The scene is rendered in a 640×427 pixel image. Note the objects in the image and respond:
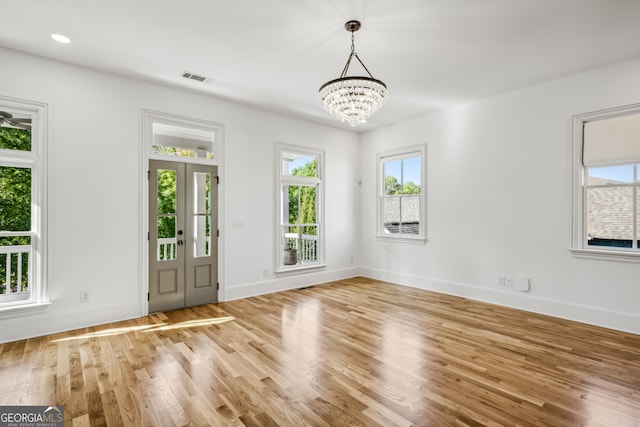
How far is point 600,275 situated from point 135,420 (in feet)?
15.7

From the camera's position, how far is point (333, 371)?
2.70m

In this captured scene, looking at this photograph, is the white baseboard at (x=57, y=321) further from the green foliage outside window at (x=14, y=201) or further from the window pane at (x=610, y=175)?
the window pane at (x=610, y=175)

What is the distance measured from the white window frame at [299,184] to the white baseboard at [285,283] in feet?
0.41

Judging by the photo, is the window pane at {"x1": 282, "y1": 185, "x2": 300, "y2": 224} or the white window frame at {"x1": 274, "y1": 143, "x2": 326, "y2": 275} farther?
the window pane at {"x1": 282, "y1": 185, "x2": 300, "y2": 224}

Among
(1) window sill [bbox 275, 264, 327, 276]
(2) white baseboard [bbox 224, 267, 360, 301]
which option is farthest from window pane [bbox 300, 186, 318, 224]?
(2) white baseboard [bbox 224, 267, 360, 301]

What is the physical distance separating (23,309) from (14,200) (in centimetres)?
119

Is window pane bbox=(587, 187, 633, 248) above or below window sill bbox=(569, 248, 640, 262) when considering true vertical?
above

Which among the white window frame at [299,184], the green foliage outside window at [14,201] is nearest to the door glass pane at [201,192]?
the white window frame at [299,184]

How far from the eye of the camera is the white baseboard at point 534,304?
3633 millimetres

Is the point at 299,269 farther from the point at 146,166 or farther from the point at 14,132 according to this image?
the point at 14,132

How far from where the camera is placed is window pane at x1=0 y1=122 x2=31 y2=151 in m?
3.51

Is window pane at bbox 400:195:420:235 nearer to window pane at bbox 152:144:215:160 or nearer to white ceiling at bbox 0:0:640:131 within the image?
white ceiling at bbox 0:0:640:131

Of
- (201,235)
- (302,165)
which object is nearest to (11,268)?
(201,235)

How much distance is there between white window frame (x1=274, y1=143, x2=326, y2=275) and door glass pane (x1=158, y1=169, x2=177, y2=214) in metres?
1.65
